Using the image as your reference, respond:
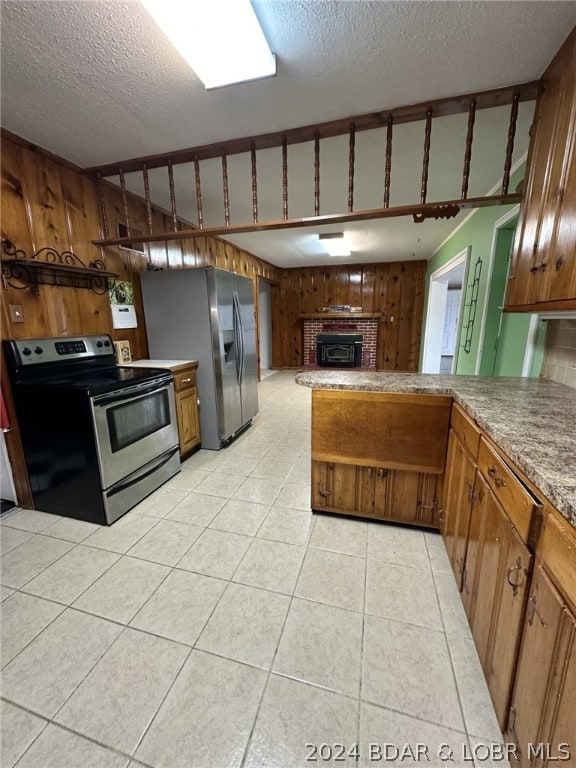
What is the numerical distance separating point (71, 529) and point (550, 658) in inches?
92.7

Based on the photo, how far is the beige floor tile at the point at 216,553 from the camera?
1634mm

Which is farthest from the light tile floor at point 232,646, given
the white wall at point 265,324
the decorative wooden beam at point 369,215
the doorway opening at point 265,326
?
the white wall at point 265,324

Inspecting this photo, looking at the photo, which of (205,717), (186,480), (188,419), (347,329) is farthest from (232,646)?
(347,329)

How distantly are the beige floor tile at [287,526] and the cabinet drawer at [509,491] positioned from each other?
3.73ft

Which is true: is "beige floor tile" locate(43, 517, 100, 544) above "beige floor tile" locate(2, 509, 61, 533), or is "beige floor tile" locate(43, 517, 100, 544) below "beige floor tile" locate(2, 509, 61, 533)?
below

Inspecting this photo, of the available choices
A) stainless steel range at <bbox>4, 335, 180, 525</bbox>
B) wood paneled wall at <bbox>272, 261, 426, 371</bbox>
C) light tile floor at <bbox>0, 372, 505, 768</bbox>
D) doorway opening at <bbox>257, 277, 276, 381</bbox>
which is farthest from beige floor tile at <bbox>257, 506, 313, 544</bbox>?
wood paneled wall at <bbox>272, 261, 426, 371</bbox>

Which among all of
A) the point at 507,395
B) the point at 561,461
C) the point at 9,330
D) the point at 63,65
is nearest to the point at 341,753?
the point at 561,461

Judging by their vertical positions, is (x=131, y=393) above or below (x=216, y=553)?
above

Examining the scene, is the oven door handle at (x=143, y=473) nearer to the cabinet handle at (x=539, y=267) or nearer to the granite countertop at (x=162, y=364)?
the granite countertop at (x=162, y=364)

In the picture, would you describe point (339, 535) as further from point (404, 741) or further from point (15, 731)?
point (15, 731)

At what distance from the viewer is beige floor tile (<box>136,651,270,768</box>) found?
935 millimetres

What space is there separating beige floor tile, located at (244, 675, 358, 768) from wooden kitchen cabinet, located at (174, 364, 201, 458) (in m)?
1.99

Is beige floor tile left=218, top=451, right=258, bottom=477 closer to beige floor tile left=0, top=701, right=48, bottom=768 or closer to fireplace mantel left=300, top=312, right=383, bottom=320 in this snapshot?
beige floor tile left=0, top=701, right=48, bottom=768

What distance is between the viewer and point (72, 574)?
5.28ft
